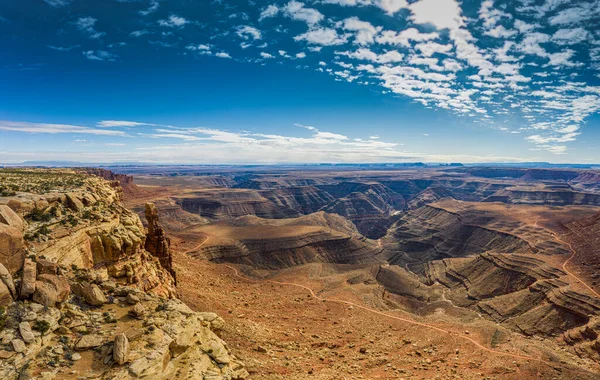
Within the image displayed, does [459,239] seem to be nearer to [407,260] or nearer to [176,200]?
[407,260]

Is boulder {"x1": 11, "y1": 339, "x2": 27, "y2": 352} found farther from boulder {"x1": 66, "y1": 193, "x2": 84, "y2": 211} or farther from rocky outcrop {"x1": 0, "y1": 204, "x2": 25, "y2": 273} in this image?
boulder {"x1": 66, "y1": 193, "x2": 84, "y2": 211}

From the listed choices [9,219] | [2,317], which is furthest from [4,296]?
[9,219]

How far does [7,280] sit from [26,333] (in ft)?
8.23

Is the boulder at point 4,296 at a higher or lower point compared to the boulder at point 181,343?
higher

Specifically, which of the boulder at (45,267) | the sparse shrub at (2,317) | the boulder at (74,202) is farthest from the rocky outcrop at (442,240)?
the sparse shrub at (2,317)

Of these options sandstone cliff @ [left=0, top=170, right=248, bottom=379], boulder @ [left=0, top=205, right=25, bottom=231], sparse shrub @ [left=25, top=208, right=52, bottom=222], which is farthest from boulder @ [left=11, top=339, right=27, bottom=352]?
sparse shrub @ [left=25, top=208, right=52, bottom=222]

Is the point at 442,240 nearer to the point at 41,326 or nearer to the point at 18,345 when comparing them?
the point at 41,326

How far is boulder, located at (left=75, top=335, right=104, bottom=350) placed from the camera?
37.8 ft

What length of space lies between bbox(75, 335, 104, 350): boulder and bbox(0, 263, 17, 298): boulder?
10.1 feet

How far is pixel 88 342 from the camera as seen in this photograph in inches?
461

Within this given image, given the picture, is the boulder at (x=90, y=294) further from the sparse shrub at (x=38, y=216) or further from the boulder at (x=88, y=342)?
the sparse shrub at (x=38, y=216)

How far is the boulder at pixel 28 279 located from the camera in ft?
40.1

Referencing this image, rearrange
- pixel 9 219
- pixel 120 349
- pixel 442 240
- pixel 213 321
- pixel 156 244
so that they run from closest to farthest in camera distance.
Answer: pixel 120 349
pixel 9 219
pixel 213 321
pixel 156 244
pixel 442 240

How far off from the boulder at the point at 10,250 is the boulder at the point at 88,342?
430 cm
